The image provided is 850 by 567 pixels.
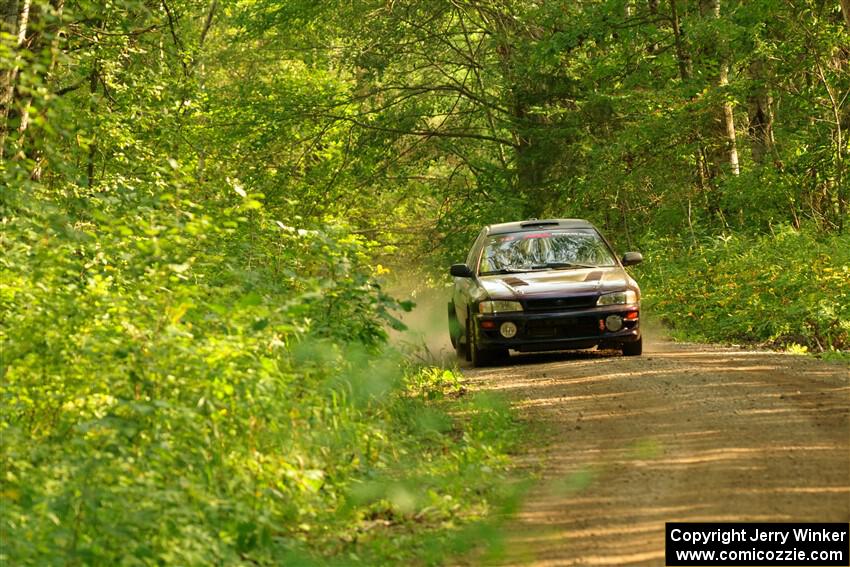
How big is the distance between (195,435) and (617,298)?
319 inches

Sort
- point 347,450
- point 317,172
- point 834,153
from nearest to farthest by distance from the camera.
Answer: point 347,450 → point 834,153 → point 317,172

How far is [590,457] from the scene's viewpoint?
30.2 ft

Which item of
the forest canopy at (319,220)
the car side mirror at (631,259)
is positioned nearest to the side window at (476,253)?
the forest canopy at (319,220)

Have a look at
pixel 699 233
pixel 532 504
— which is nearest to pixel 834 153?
pixel 699 233

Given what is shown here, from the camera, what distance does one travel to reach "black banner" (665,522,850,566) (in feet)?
20.9

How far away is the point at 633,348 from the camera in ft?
50.0

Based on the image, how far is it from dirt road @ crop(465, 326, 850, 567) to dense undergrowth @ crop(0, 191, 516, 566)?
56 centimetres

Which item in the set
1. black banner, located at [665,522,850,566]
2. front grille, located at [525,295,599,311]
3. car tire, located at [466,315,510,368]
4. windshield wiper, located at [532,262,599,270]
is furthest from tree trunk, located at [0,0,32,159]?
black banner, located at [665,522,850,566]

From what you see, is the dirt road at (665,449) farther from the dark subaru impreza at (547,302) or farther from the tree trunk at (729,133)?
the tree trunk at (729,133)

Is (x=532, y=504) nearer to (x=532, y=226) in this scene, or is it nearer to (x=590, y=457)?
(x=590, y=457)

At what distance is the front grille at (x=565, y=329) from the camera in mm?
14703

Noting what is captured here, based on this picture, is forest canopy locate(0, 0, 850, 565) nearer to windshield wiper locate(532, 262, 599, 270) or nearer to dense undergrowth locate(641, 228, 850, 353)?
dense undergrowth locate(641, 228, 850, 353)

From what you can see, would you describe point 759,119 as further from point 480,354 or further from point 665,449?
point 665,449

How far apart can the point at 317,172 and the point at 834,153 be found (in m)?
14.3
